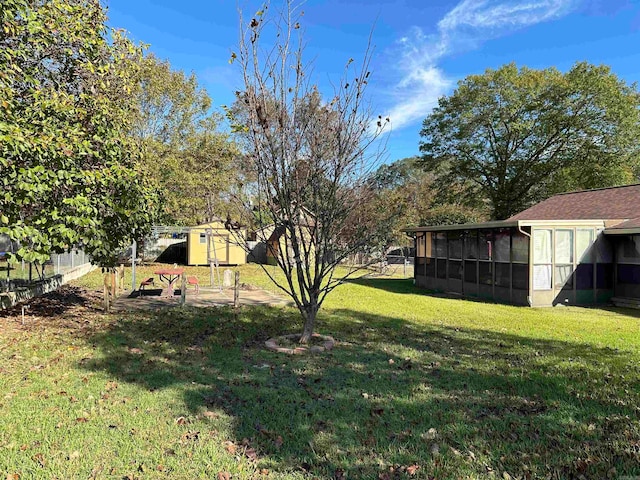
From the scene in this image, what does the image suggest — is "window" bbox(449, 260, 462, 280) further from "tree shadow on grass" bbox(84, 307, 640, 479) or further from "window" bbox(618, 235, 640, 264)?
"tree shadow on grass" bbox(84, 307, 640, 479)

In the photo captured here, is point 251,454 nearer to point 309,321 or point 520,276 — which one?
point 309,321

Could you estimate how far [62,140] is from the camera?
5.89 m

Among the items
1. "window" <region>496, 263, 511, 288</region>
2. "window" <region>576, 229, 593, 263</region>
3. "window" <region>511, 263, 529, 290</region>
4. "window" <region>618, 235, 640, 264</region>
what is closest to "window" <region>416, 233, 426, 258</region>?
"window" <region>496, 263, 511, 288</region>

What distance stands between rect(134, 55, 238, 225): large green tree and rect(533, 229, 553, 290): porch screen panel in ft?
44.7

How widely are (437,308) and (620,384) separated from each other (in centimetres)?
616

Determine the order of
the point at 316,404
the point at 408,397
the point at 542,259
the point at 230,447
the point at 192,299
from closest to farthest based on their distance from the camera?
1. the point at 230,447
2. the point at 316,404
3. the point at 408,397
4. the point at 192,299
5. the point at 542,259

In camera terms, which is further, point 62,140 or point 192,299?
point 192,299

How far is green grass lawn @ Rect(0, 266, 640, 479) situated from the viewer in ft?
9.80

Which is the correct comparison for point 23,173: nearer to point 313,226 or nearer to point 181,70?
point 313,226

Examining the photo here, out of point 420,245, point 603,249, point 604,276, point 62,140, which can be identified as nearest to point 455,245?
point 420,245

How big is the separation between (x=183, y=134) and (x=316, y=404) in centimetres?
2046

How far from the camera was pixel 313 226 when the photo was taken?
670cm

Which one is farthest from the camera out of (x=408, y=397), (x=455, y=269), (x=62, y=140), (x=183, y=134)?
(x=183, y=134)

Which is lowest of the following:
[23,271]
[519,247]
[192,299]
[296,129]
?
[192,299]
